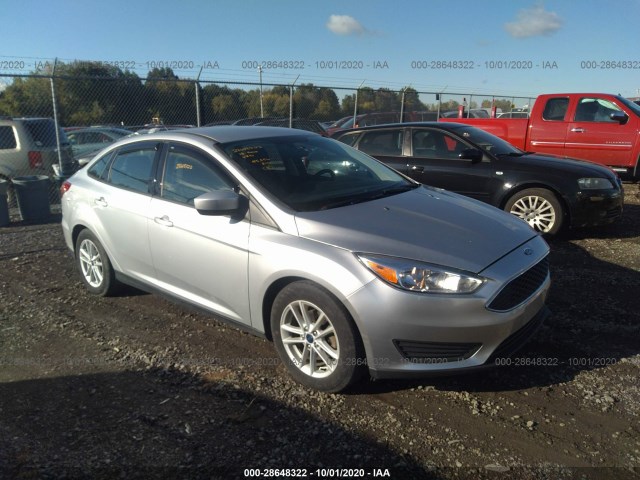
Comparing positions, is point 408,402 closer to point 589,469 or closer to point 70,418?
point 589,469

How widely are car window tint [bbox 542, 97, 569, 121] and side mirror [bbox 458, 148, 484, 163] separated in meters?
4.71

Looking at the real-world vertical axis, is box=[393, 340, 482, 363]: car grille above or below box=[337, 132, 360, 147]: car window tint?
below

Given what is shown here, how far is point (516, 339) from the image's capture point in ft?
10.2

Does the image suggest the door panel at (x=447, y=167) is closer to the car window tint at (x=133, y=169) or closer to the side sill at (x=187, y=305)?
the car window tint at (x=133, y=169)

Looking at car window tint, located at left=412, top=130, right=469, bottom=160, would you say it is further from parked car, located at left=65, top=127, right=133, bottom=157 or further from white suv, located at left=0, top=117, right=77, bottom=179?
parked car, located at left=65, top=127, right=133, bottom=157

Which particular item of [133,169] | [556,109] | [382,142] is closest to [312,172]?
[133,169]

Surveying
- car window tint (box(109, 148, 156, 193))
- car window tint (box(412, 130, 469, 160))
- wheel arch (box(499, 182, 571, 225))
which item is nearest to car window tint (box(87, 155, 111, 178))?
car window tint (box(109, 148, 156, 193))

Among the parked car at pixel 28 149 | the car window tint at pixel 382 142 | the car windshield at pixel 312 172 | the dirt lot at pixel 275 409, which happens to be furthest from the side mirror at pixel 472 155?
the parked car at pixel 28 149

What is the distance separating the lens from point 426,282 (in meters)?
2.85

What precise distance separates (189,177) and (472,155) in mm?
4213

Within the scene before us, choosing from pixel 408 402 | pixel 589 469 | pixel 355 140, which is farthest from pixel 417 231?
pixel 355 140

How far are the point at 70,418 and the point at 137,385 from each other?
465mm

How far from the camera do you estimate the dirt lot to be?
8.46 ft

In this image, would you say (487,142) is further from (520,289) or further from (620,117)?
(520,289)
